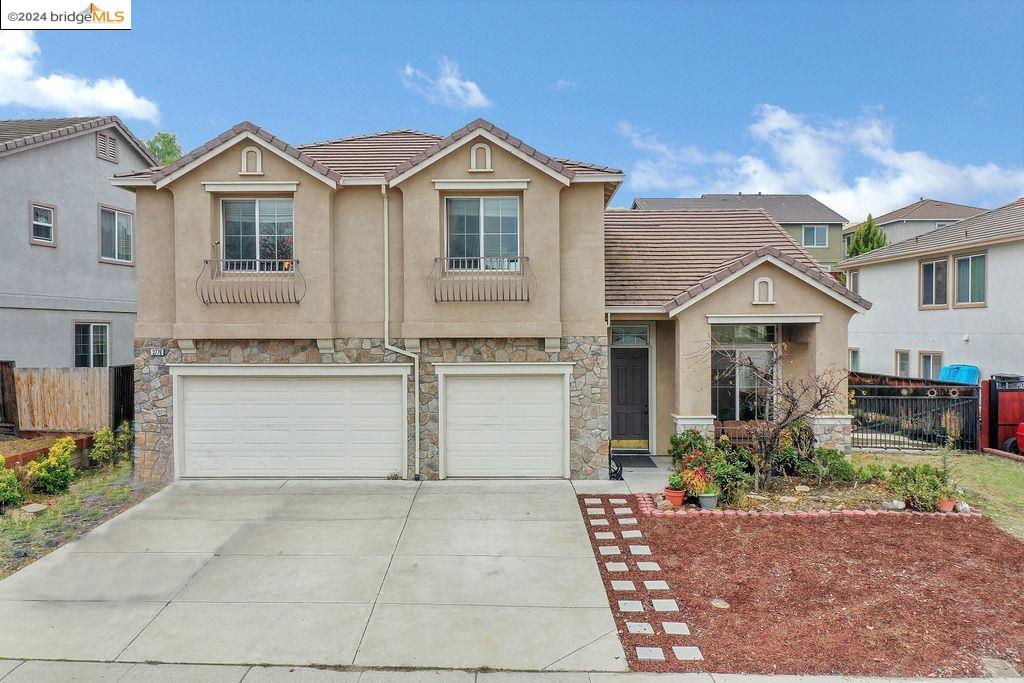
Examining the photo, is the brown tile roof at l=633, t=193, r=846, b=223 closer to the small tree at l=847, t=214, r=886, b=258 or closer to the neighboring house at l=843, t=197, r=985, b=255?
the neighboring house at l=843, t=197, r=985, b=255

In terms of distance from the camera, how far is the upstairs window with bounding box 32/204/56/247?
15.5m

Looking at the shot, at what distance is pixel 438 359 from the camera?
10.8m

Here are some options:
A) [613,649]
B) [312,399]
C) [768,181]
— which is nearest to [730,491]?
[613,649]

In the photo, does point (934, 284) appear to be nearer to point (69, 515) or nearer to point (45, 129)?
point (69, 515)

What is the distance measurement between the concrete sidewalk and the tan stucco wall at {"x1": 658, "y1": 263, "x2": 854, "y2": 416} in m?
6.70

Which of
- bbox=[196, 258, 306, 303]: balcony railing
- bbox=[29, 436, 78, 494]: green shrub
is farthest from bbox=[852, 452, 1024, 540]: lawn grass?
bbox=[29, 436, 78, 494]: green shrub

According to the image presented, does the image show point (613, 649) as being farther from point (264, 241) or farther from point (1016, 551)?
point (264, 241)

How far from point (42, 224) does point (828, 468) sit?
18772 millimetres

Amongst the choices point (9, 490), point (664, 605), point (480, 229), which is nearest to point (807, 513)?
point (664, 605)

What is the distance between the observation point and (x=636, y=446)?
12586 millimetres

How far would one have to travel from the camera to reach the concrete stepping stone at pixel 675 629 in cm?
572

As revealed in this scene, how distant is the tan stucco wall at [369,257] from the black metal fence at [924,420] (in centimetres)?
709

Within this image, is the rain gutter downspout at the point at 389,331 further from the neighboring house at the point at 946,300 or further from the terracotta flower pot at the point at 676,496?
the neighboring house at the point at 946,300

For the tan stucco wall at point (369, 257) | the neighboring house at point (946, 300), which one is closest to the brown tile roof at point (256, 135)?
the tan stucco wall at point (369, 257)
